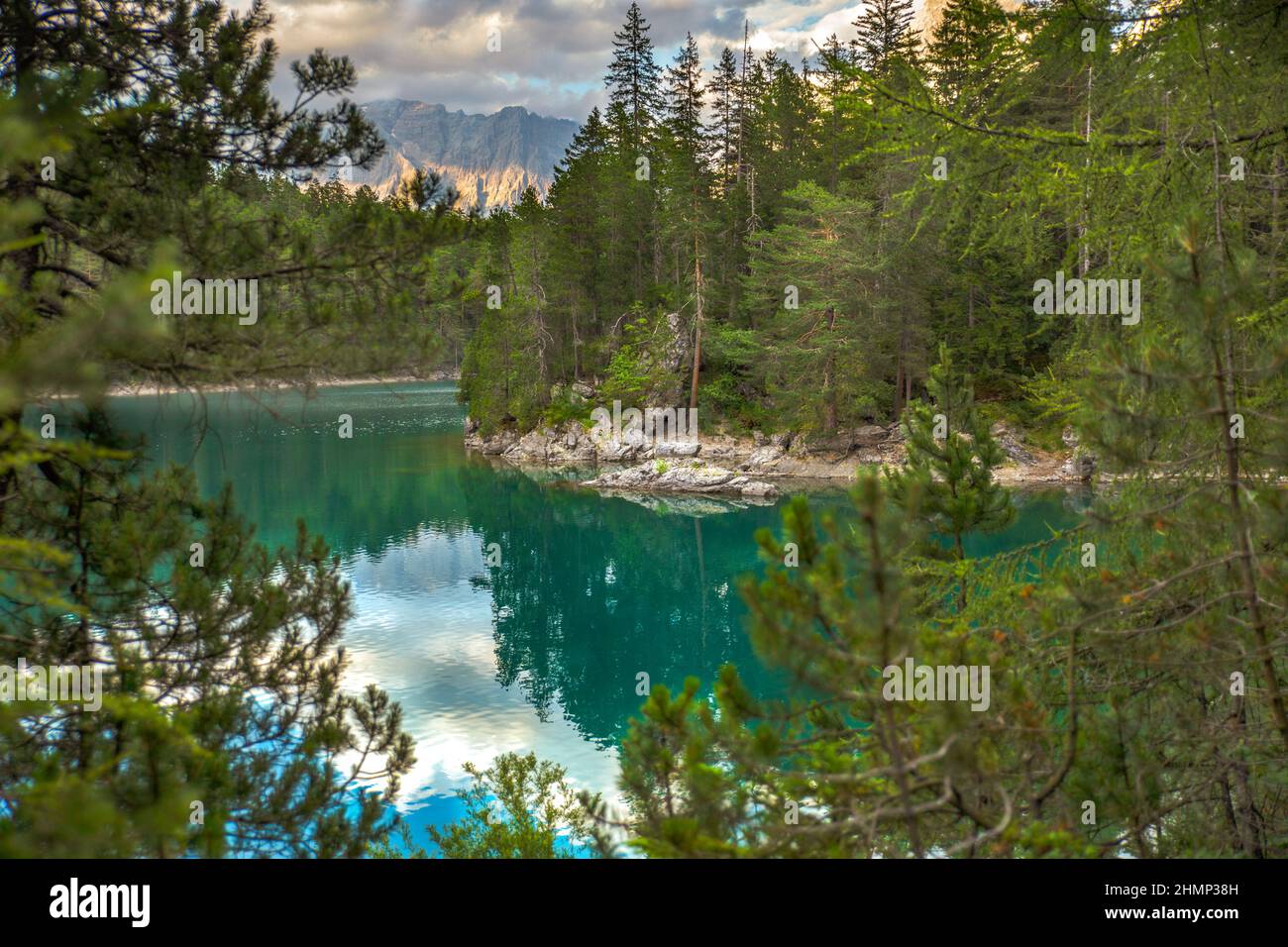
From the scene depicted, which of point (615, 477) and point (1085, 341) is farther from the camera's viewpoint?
point (615, 477)

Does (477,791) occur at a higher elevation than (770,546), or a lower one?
lower

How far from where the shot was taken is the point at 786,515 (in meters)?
2.67

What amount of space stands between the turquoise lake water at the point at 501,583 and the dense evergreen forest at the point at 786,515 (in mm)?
786

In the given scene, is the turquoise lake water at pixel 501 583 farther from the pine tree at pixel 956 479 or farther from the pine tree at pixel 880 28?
the pine tree at pixel 880 28

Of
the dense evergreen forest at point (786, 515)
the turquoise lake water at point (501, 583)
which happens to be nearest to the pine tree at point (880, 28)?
the turquoise lake water at point (501, 583)

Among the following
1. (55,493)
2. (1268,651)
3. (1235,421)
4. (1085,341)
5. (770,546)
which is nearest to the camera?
(770,546)

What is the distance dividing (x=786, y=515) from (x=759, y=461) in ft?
108

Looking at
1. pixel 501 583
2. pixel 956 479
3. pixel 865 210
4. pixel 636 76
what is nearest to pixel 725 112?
pixel 636 76

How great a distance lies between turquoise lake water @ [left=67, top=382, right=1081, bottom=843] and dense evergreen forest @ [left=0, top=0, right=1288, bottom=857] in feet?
2.58

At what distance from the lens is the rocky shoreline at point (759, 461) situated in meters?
30.9
